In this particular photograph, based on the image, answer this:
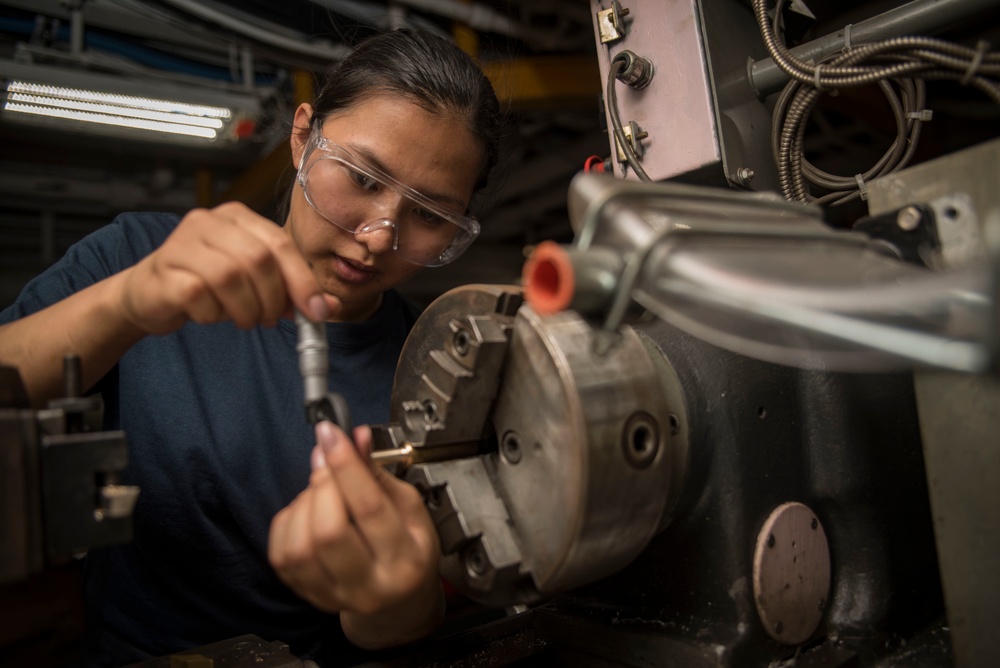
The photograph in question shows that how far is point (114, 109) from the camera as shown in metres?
2.42

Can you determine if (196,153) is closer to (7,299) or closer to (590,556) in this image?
(7,299)

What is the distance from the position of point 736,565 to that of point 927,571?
1.29 ft

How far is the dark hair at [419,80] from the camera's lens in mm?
1278

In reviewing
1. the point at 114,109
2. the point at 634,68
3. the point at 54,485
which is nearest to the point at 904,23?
the point at 634,68

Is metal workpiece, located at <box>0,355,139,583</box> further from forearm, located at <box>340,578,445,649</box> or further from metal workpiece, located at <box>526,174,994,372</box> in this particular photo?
metal workpiece, located at <box>526,174,994,372</box>

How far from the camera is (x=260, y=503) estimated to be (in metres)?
1.29

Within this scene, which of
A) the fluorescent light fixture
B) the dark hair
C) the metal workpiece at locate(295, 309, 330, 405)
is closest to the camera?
the metal workpiece at locate(295, 309, 330, 405)

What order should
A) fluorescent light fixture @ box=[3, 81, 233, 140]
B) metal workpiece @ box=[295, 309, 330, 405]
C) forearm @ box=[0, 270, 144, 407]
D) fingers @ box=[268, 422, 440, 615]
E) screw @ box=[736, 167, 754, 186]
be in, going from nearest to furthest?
fingers @ box=[268, 422, 440, 615]
metal workpiece @ box=[295, 309, 330, 405]
forearm @ box=[0, 270, 144, 407]
screw @ box=[736, 167, 754, 186]
fluorescent light fixture @ box=[3, 81, 233, 140]

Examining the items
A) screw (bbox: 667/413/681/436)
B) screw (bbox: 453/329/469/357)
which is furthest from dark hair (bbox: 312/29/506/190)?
screw (bbox: 667/413/681/436)

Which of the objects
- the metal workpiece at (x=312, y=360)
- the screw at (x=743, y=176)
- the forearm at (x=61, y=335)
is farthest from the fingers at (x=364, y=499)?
the screw at (x=743, y=176)

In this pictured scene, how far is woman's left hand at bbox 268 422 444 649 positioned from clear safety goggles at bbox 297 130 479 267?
0.60m

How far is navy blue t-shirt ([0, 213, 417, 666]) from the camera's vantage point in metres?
1.24

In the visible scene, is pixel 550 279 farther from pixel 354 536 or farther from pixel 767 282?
pixel 354 536

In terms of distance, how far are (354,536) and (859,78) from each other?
90cm
